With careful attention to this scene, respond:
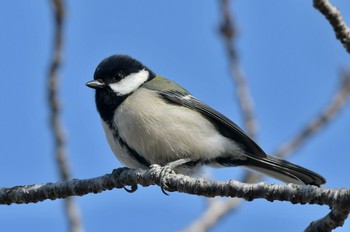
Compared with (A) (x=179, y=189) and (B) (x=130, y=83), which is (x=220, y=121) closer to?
(B) (x=130, y=83)

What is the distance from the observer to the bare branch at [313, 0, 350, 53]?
2.53 m

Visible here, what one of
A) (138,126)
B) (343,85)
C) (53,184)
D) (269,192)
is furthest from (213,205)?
(269,192)

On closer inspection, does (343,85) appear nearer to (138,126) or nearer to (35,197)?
(138,126)

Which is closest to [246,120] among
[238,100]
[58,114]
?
[238,100]

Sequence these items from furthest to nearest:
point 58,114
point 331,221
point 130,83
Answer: point 130,83
point 58,114
point 331,221

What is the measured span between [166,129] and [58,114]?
Result: 0.77 m

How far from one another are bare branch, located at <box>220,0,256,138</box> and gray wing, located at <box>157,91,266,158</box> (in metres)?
0.15

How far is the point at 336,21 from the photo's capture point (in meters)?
2.57

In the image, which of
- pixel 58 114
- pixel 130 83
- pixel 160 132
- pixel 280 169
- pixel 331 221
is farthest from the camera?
pixel 130 83

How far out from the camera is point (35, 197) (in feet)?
9.57

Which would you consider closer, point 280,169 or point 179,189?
point 179,189

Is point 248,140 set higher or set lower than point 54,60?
lower

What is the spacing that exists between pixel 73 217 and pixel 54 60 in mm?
1004

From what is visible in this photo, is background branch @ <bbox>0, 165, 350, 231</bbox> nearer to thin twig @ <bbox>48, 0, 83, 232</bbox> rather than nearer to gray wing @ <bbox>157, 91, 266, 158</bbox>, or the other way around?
thin twig @ <bbox>48, 0, 83, 232</bbox>
